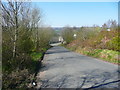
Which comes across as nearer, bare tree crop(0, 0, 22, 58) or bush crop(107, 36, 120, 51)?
bare tree crop(0, 0, 22, 58)

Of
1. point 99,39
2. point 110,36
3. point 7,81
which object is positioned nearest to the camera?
point 7,81

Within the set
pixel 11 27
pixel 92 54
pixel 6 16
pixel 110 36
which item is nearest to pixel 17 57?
pixel 11 27

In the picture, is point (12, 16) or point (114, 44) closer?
point (12, 16)

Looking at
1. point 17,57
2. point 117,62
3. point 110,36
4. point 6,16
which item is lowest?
point 117,62

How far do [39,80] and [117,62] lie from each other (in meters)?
7.91

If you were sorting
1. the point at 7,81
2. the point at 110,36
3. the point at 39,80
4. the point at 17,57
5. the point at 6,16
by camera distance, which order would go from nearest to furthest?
the point at 7,81 → the point at 39,80 → the point at 6,16 → the point at 17,57 → the point at 110,36

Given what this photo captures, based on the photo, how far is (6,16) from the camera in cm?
788

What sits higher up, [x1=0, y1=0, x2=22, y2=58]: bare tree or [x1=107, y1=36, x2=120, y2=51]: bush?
[x1=0, y1=0, x2=22, y2=58]: bare tree

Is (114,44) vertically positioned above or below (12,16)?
below

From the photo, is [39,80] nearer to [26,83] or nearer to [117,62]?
[26,83]

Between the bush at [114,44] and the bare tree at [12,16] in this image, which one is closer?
the bare tree at [12,16]

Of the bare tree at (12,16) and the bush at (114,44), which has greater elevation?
the bare tree at (12,16)

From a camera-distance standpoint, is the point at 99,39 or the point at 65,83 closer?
the point at 65,83

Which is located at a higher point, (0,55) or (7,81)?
(0,55)
